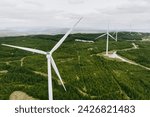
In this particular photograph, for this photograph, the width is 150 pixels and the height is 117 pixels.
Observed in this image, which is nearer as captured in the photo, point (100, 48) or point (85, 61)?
point (85, 61)

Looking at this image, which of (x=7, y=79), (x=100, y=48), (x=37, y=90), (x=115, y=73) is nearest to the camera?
(x=37, y=90)

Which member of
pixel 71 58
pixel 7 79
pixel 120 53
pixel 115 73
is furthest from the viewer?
pixel 120 53

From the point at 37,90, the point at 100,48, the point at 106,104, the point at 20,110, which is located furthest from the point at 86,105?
the point at 100,48

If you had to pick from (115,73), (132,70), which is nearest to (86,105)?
(115,73)

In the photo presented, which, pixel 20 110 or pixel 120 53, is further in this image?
pixel 120 53

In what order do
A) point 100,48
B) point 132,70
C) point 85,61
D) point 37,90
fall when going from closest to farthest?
point 37,90 → point 132,70 → point 85,61 → point 100,48

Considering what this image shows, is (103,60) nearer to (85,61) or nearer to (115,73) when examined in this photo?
(85,61)

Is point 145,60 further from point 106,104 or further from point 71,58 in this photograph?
point 106,104

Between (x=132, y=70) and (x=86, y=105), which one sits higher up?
(x=86, y=105)

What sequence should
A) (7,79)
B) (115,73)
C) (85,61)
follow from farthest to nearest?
(85,61)
(115,73)
(7,79)
